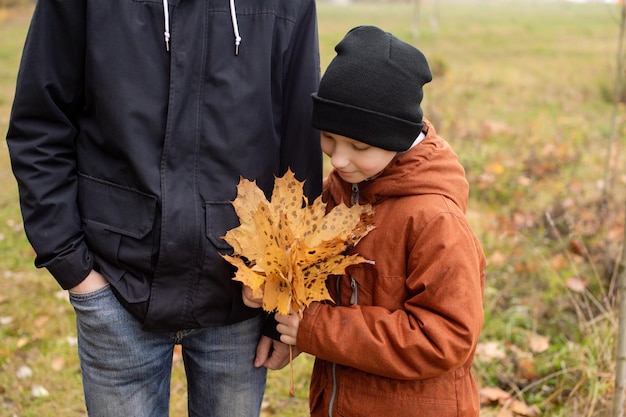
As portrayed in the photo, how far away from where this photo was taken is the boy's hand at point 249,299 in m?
1.66

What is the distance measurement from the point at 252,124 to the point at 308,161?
0.21m

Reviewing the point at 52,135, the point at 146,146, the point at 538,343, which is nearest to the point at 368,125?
the point at 146,146

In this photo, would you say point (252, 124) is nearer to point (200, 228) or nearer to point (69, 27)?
point (200, 228)

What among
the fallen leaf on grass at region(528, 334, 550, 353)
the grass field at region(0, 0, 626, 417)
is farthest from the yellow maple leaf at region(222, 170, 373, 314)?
the fallen leaf on grass at region(528, 334, 550, 353)

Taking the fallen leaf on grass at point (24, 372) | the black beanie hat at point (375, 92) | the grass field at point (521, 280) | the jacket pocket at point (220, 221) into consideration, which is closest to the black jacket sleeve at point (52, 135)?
the jacket pocket at point (220, 221)

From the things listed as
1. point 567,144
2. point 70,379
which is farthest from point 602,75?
point 70,379

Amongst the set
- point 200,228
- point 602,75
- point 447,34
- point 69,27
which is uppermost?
point 69,27

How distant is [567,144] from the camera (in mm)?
7293

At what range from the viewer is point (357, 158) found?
1.62 metres

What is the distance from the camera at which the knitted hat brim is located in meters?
1.57

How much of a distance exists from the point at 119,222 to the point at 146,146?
212mm

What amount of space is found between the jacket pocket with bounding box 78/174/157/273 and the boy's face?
19.1 inches

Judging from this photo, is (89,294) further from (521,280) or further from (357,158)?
(521,280)

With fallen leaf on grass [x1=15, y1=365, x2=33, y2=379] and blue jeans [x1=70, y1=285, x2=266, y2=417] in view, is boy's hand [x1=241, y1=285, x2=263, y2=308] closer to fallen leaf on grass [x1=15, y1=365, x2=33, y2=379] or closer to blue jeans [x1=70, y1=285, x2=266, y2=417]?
blue jeans [x1=70, y1=285, x2=266, y2=417]
